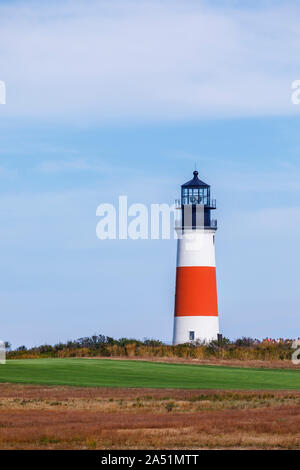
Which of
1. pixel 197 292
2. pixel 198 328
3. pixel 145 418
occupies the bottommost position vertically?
pixel 145 418

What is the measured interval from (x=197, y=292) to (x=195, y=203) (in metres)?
5.90

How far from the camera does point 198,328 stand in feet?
195

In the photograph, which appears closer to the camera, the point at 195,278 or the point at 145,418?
the point at 145,418

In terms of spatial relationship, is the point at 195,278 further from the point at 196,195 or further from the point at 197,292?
the point at 196,195

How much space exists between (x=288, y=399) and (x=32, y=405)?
8.89 metres

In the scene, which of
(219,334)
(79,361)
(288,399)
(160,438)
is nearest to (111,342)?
(219,334)

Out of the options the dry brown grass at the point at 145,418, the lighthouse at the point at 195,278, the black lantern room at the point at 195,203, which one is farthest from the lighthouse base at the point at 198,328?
the dry brown grass at the point at 145,418

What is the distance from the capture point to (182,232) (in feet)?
200

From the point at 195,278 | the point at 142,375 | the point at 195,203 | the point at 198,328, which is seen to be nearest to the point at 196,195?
the point at 195,203

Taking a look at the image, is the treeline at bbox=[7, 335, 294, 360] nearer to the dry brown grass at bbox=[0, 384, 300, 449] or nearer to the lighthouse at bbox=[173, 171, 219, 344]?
the lighthouse at bbox=[173, 171, 219, 344]

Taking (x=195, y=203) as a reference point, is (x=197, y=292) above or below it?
below

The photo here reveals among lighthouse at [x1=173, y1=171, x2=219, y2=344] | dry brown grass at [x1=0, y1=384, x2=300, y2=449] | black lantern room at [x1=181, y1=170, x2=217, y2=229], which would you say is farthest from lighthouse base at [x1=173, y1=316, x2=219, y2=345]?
dry brown grass at [x1=0, y1=384, x2=300, y2=449]

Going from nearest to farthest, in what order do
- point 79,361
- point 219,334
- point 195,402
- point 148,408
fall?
point 148,408
point 195,402
point 79,361
point 219,334
